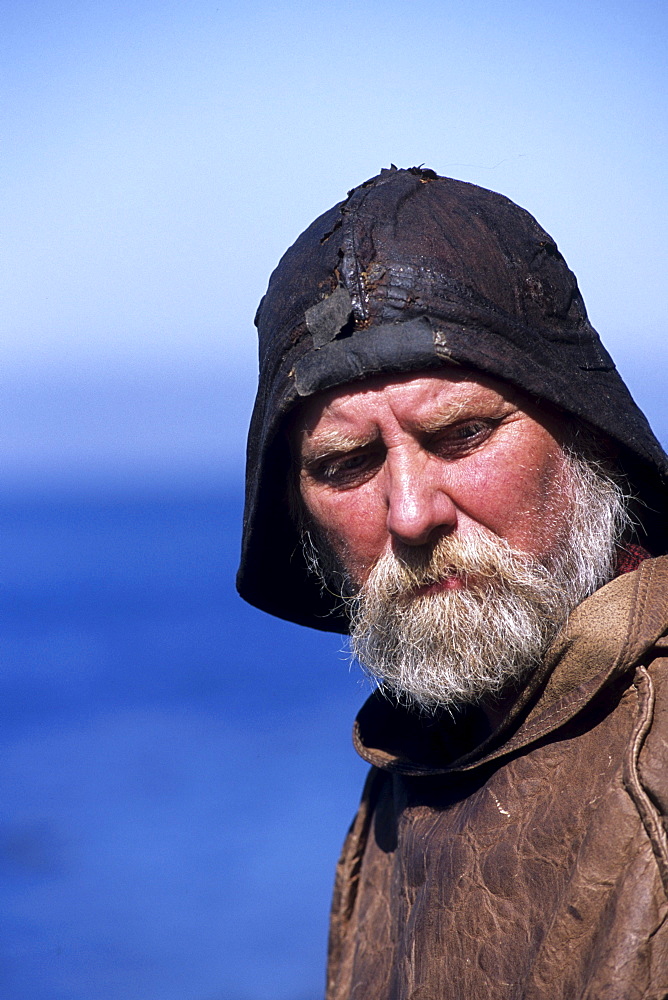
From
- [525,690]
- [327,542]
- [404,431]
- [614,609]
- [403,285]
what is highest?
[403,285]

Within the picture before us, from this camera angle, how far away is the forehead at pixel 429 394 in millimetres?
2174

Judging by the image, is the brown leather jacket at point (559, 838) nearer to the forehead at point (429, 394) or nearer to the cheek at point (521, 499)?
the cheek at point (521, 499)

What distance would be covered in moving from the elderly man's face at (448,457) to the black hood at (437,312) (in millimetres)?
62

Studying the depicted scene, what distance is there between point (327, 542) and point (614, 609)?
81 cm

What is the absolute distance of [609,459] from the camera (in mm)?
2402

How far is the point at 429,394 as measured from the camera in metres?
2.18

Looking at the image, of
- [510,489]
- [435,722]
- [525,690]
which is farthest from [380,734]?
[510,489]

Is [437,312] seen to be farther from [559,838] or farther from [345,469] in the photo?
[559,838]

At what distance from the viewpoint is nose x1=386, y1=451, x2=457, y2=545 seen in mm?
2154

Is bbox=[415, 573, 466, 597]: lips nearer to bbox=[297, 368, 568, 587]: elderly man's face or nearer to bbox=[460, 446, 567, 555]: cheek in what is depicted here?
bbox=[297, 368, 568, 587]: elderly man's face

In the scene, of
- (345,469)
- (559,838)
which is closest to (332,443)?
(345,469)

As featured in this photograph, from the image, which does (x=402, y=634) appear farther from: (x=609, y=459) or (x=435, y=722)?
(x=609, y=459)

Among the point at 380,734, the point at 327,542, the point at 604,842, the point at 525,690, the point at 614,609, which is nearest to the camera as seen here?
the point at 604,842

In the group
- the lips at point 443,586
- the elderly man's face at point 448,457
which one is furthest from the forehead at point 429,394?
the lips at point 443,586
